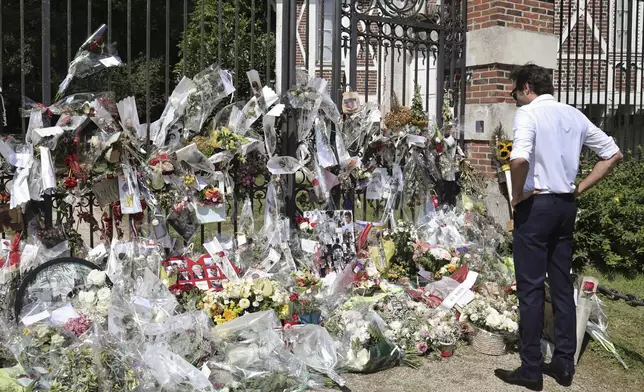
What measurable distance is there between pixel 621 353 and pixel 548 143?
1.88 metres

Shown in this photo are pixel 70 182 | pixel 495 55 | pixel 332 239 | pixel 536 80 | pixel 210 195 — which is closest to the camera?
pixel 536 80

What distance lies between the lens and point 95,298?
13.3 ft

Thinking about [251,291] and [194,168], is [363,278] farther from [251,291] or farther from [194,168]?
[194,168]

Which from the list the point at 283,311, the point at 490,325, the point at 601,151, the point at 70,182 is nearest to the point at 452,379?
the point at 490,325

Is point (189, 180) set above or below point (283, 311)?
above

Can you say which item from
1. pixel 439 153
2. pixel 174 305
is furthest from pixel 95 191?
pixel 439 153

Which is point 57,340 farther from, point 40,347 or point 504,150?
point 504,150

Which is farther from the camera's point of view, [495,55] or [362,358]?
[495,55]

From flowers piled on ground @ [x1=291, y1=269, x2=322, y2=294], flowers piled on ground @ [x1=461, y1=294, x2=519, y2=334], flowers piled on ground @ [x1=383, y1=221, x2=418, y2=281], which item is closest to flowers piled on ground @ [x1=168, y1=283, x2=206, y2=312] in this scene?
flowers piled on ground @ [x1=291, y1=269, x2=322, y2=294]

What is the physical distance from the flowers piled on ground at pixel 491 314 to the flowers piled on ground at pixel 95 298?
8.29 ft

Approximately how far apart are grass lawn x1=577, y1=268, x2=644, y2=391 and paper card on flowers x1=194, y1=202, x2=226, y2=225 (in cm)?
288

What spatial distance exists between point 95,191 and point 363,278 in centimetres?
216

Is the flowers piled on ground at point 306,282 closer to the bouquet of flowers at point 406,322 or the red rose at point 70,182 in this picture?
the bouquet of flowers at point 406,322

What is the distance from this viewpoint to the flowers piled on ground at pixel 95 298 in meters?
3.90
